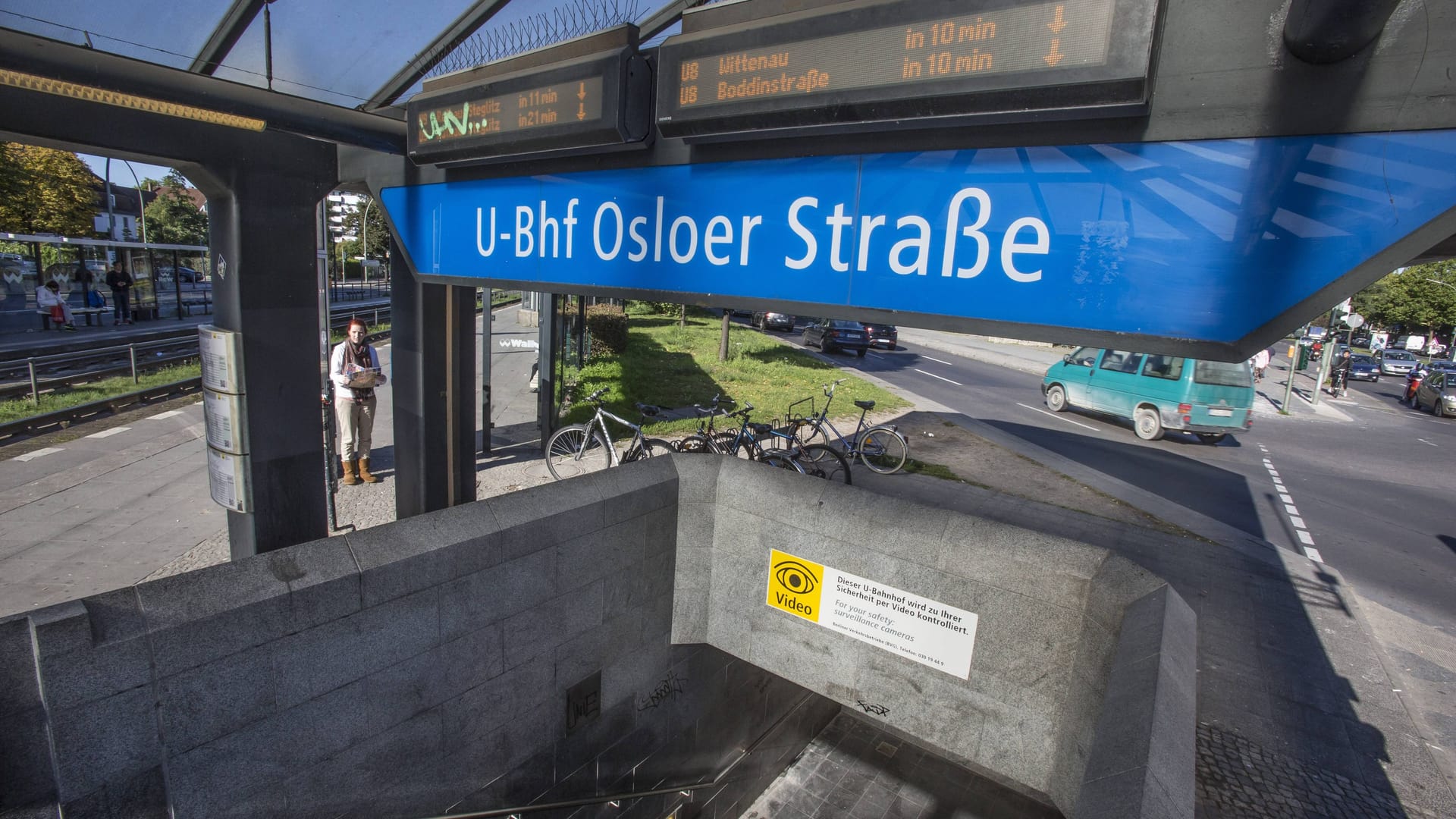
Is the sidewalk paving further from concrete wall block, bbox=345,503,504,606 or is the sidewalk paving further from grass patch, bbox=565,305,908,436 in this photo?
concrete wall block, bbox=345,503,504,606

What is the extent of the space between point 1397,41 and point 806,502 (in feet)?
10.8

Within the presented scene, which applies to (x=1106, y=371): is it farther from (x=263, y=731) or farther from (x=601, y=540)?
(x=263, y=731)

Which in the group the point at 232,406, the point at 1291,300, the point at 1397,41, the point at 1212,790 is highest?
the point at 1397,41

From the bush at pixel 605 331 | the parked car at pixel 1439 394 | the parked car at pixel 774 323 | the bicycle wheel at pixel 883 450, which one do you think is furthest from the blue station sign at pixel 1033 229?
the parked car at pixel 774 323

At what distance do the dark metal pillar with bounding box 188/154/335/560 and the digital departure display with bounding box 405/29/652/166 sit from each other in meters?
0.88

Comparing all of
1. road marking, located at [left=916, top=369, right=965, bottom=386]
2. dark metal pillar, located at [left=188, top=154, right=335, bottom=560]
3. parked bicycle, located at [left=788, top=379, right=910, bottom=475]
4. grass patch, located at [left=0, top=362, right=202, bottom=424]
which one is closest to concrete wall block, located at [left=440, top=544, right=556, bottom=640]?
dark metal pillar, located at [left=188, top=154, right=335, bottom=560]

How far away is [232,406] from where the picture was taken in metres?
3.96

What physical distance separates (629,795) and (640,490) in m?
1.87

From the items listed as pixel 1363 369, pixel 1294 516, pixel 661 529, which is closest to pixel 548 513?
pixel 661 529

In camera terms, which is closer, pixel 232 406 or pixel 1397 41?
pixel 1397 41

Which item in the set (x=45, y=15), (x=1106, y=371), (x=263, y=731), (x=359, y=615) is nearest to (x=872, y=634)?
(x=359, y=615)

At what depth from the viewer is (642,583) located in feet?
14.8

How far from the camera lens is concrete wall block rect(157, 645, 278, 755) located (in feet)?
8.09

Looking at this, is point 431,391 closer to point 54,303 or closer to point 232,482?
point 232,482
